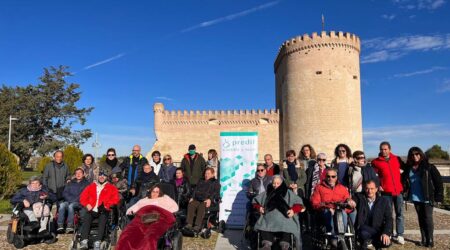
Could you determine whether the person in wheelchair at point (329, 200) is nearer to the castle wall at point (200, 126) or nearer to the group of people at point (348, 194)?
the group of people at point (348, 194)

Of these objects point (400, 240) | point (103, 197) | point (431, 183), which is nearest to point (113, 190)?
point (103, 197)

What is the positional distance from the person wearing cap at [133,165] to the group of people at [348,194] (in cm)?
248

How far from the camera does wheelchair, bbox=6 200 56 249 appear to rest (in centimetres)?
564

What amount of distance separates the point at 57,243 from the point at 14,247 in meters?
0.64

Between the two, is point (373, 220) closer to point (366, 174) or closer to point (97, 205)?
point (366, 174)

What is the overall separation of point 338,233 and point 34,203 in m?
4.97

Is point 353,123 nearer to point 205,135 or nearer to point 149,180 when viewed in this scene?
point 205,135

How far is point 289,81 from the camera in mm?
25250

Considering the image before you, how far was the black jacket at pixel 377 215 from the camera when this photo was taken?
15.0ft

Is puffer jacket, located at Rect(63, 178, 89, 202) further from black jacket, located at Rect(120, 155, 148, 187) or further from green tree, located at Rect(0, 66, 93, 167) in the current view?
green tree, located at Rect(0, 66, 93, 167)

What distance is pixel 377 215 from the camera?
4.64 m

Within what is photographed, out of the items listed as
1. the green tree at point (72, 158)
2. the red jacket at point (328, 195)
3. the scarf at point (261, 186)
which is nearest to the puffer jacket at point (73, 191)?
the scarf at point (261, 186)

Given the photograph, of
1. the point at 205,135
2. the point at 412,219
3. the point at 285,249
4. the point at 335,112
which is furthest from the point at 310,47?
the point at 285,249

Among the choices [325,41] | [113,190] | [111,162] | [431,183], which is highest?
→ [325,41]
